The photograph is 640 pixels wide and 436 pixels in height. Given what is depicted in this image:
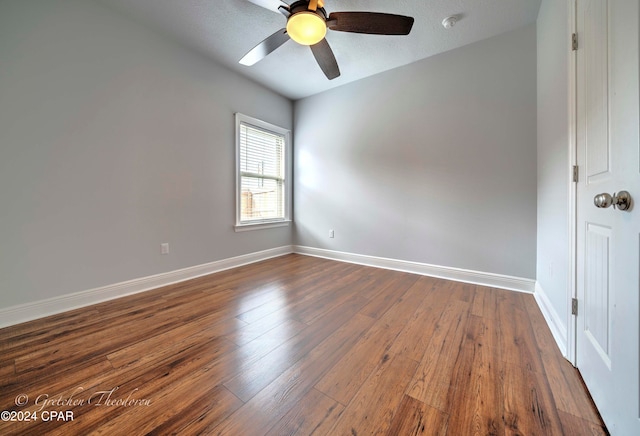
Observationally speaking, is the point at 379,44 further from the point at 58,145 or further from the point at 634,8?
the point at 58,145

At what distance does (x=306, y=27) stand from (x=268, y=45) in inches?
21.0

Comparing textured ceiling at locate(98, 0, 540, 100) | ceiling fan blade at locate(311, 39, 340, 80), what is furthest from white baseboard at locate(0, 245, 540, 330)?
textured ceiling at locate(98, 0, 540, 100)

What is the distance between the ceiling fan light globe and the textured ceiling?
1.76 feet

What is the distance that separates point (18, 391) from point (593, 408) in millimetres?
2650

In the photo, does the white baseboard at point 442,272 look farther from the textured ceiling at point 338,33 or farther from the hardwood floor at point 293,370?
the textured ceiling at point 338,33

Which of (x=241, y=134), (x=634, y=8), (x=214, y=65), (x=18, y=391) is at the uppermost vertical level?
(x=214, y=65)

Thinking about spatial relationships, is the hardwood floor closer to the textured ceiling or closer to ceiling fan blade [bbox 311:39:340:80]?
ceiling fan blade [bbox 311:39:340:80]

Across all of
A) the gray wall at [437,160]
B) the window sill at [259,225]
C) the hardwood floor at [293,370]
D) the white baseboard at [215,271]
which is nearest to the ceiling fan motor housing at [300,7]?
the gray wall at [437,160]

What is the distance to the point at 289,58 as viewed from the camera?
108 inches

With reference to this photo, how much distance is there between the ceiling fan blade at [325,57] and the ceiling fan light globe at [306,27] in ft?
0.62

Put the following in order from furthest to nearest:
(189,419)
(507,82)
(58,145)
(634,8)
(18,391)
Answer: (507,82) < (58,145) < (18,391) < (189,419) < (634,8)

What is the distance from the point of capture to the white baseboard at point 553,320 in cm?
137

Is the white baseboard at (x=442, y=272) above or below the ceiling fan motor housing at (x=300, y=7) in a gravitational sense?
below

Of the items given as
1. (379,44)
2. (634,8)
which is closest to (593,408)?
(634,8)
